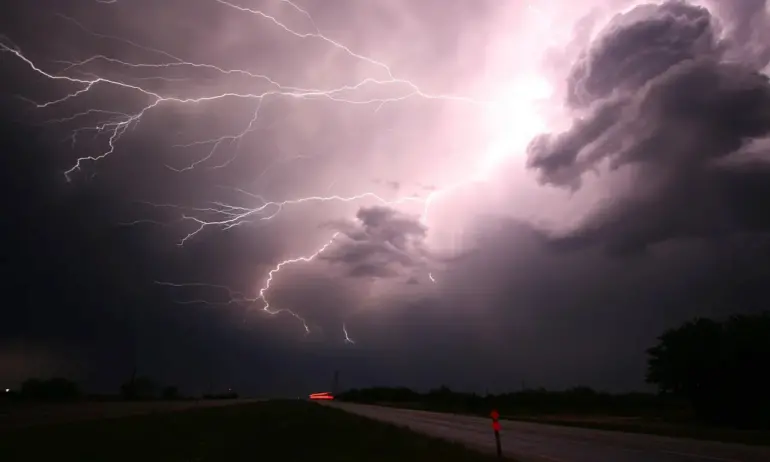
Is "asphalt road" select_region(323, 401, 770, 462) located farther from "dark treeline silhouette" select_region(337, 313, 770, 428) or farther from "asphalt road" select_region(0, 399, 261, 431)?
"asphalt road" select_region(0, 399, 261, 431)

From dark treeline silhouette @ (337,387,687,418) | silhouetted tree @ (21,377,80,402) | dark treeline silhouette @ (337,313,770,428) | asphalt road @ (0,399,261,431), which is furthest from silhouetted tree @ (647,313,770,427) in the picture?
silhouetted tree @ (21,377,80,402)

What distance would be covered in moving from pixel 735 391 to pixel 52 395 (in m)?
98.8

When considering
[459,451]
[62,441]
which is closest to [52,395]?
[62,441]

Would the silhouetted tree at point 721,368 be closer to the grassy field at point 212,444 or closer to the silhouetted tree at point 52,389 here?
the grassy field at point 212,444

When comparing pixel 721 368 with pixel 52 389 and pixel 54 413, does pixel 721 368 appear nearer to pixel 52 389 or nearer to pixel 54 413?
pixel 54 413

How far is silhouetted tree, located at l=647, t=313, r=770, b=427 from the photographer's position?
123 ft

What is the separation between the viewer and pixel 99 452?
18922 millimetres

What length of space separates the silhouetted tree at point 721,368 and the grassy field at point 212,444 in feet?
69.1

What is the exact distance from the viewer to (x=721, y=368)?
39.4 meters

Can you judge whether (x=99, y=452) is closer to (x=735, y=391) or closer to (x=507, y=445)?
(x=507, y=445)

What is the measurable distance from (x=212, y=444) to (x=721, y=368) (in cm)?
3061

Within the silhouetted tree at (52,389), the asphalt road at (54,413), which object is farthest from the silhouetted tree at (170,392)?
the asphalt road at (54,413)

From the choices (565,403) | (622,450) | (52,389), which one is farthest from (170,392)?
(622,450)

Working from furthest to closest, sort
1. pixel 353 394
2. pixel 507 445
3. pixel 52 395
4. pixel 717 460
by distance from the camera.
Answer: pixel 353 394
pixel 52 395
pixel 507 445
pixel 717 460
